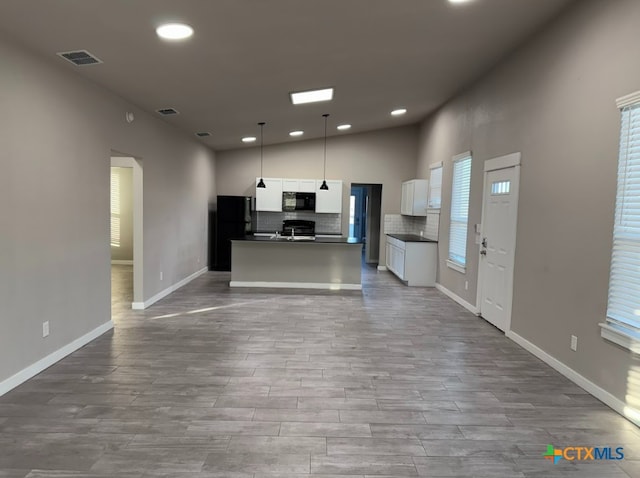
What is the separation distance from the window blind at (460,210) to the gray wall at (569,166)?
46.6 inches

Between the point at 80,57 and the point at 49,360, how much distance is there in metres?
2.63

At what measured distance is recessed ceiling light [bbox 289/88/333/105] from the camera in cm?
519

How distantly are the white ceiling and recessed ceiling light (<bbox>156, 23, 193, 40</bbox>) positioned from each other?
0.06 m

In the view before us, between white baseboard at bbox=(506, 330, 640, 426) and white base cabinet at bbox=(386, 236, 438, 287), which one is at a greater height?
white base cabinet at bbox=(386, 236, 438, 287)

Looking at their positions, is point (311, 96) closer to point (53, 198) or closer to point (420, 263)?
point (53, 198)

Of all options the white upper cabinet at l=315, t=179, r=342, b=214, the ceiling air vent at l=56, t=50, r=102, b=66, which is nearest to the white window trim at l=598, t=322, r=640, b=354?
the ceiling air vent at l=56, t=50, r=102, b=66

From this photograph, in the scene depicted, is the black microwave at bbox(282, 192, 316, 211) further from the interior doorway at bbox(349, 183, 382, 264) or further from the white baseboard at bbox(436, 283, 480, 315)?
the white baseboard at bbox(436, 283, 480, 315)

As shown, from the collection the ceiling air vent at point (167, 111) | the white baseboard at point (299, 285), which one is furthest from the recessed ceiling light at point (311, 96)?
the white baseboard at point (299, 285)

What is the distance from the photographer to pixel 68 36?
9.71 feet

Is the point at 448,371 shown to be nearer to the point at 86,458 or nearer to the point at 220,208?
the point at 86,458

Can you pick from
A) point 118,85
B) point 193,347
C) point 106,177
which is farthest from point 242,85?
point 193,347

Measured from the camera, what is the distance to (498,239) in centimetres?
495

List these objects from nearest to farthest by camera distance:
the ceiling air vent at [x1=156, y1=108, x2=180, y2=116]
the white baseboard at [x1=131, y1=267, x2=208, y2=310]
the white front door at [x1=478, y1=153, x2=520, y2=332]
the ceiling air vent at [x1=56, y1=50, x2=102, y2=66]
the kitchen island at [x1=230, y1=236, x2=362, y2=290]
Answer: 1. the ceiling air vent at [x1=56, y1=50, x2=102, y2=66]
2. the white front door at [x1=478, y1=153, x2=520, y2=332]
3. the ceiling air vent at [x1=156, y1=108, x2=180, y2=116]
4. the white baseboard at [x1=131, y1=267, x2=208, y2=310]
5. the kitchen island at [x1=230, y1=236, x2=362, y2=290]

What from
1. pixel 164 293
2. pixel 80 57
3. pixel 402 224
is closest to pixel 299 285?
pixel 164 293
